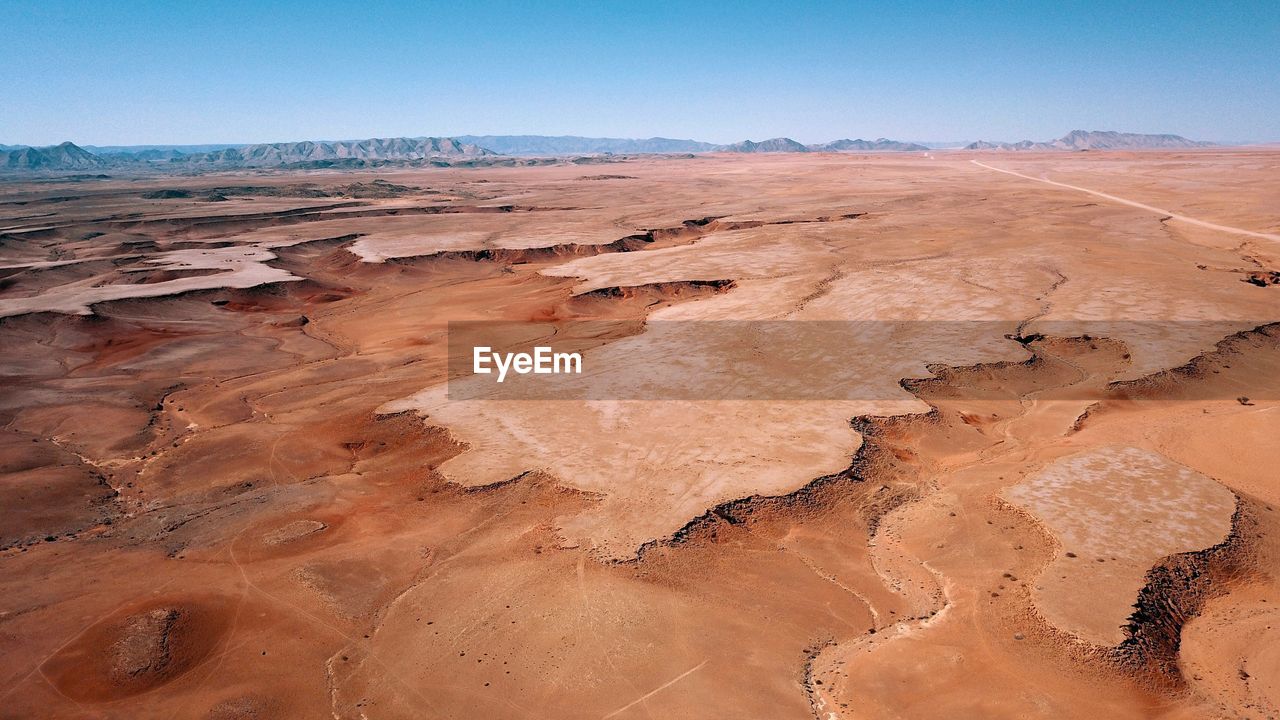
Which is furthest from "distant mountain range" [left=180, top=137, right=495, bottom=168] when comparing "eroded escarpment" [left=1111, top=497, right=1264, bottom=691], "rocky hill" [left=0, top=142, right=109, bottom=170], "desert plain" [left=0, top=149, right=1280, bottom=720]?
"eroded escarpment" [left=1111, top=497, right=1264, bottom=691]

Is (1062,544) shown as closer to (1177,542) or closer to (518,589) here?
(1177,542)

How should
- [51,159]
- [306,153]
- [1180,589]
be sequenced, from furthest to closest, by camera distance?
[306,153] < [51,159] < [1180,589]

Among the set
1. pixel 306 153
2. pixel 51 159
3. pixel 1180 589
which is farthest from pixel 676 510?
pixel 306 153

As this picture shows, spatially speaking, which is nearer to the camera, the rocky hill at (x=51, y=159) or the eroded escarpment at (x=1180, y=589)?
the eroded escarpment at (x=1180, y=589)

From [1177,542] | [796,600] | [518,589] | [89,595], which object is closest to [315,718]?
[518,589]

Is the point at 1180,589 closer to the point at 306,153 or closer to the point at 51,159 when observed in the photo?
the point at 51,159

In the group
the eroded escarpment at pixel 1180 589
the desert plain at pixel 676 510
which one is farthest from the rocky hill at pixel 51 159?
the eroded escarpment at pixel 1180 589

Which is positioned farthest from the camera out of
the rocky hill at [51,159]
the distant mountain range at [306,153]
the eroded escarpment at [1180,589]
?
the distant mountain range at [306,153]

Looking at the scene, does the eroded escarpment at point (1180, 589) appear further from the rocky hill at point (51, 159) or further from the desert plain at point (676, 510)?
the rocky hill at point (51, 159)

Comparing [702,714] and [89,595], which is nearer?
[702,714]
